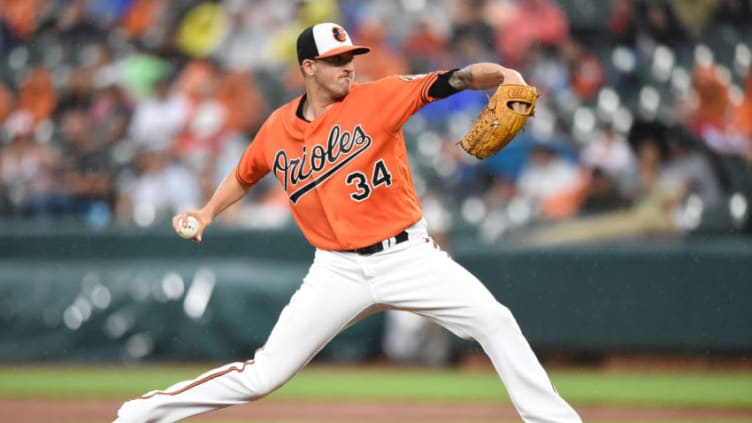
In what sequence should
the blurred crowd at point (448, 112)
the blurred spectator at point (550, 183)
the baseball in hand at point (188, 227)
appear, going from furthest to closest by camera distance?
the blurred spectator at point (550, 183) < the blurred crowd at point (448, 112) < the baseball in hand at point (188, 227)

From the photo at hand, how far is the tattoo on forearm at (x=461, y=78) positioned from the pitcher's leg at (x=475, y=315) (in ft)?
2.50

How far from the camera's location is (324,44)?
5.18m

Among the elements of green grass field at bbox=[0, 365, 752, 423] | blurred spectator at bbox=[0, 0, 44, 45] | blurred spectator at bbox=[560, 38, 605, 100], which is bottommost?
green grass field at bbox=[0, 365, 752, 423]

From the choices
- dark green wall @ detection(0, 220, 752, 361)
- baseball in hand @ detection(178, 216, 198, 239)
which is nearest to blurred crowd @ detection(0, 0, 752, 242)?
dark green wall @ detection(0, 220, 752, 361)

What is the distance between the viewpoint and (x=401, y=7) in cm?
1373

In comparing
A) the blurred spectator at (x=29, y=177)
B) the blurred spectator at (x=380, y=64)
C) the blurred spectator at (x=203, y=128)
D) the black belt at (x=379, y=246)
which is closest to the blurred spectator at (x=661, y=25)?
the blurred spectator at (x=380, y=64)

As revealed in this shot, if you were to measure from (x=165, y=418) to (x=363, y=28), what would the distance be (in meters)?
9.16

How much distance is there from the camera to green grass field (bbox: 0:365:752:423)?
28.6ft

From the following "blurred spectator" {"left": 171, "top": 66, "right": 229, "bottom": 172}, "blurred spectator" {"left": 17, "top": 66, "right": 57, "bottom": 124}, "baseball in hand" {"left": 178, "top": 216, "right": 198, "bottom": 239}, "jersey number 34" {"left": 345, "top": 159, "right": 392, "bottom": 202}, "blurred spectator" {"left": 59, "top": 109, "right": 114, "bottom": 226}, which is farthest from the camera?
"blurred spectator" {"left": 17, "top": 66, "right": 57, "bottom": 124}

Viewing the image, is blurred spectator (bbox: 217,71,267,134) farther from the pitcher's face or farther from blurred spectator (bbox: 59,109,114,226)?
the pitcher's face

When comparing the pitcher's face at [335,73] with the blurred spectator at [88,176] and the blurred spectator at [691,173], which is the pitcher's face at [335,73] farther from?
the blurred spectator at [88,176]

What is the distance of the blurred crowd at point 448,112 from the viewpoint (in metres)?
11.2

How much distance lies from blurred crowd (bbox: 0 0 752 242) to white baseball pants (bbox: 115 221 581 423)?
5.76 metres

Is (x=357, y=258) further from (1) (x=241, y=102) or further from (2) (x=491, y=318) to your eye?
(1) (x=241, y=102)
